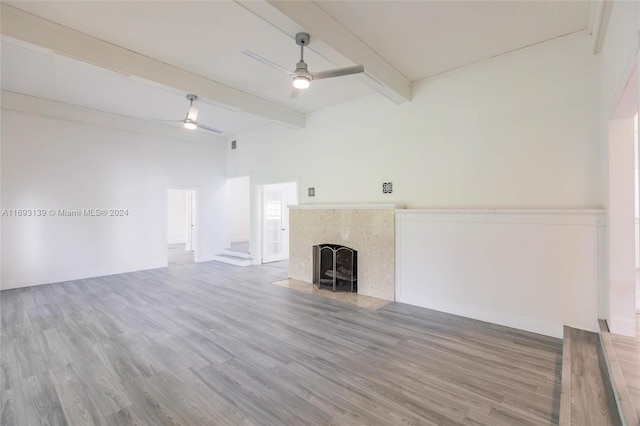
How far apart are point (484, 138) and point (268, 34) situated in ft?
9.84

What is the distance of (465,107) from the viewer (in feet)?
13.2

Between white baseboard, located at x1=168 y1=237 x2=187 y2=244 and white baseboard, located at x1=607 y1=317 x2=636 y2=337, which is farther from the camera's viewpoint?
white baseboard, located at x1=168 y1=237 x2=187 y2=244

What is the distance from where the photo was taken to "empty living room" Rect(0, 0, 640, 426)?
231 cm

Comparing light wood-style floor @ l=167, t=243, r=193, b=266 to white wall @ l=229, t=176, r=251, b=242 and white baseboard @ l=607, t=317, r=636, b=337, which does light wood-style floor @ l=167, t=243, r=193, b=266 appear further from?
white baseboard @ l=607, t=317, r=636, b=337

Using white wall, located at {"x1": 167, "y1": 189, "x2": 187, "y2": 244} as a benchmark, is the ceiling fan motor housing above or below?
above

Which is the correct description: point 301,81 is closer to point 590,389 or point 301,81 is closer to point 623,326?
point 590,389

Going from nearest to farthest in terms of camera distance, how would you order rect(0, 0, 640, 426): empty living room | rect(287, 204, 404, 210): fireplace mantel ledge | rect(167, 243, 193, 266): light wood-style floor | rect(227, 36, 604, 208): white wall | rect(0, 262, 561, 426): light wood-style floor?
rect(0, 262, 561, 426): light wood-style floor < rect(0, 0, 640, 426): empty living room < rect(227, 36, 604, 208): white wall < rect(287, 204, 404, 210): fireplace mantel ledge < rect(167, 243, 193, 266): light wood-style floor

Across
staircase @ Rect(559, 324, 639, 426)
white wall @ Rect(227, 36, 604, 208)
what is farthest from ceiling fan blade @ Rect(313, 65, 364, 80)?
staircase @ Rect(559, 324, 639, 426)

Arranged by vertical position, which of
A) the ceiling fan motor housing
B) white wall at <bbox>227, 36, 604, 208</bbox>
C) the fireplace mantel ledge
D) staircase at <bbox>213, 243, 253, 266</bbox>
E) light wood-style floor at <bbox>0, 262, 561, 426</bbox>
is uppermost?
the ceiling fan motor housing

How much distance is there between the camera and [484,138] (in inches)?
152

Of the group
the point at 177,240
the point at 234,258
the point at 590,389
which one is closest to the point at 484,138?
the point at 590,389

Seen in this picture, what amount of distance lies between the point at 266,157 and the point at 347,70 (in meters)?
4.33

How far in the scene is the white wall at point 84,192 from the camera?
5.38m

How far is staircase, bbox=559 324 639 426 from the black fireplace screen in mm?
2968
